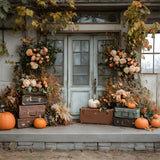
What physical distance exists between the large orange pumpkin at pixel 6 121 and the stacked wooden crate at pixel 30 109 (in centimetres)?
18

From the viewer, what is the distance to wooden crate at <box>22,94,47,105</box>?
5019 mm

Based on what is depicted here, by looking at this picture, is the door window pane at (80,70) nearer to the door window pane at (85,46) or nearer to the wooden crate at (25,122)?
the door window pane at (85,46)

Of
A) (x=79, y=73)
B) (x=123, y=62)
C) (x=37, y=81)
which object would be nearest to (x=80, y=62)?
(x=79, y=73)

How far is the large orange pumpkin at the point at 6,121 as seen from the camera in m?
4.61

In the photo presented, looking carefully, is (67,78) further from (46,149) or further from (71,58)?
(46,149)

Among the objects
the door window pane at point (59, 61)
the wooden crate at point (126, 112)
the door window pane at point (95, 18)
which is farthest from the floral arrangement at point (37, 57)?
the wooden crate at point (126, 112)

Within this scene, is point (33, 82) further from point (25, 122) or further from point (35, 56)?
point (25, 122)

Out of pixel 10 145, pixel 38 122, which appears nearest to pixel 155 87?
pixel 38 122

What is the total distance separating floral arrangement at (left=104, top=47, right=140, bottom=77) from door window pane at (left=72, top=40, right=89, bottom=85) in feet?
2.19

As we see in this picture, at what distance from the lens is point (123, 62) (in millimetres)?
5309

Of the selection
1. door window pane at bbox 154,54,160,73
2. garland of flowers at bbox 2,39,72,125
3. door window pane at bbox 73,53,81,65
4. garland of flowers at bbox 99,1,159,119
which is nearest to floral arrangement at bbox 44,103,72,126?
garland of flowers at bbox 2,39,72,125

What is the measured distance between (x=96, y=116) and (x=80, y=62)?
169 centimetres

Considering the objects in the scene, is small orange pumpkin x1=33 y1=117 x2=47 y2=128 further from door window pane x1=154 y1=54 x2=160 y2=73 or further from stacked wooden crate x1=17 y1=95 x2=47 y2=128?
door window pane x1=154 y1=54 x2=160 y2=73

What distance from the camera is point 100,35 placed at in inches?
228
